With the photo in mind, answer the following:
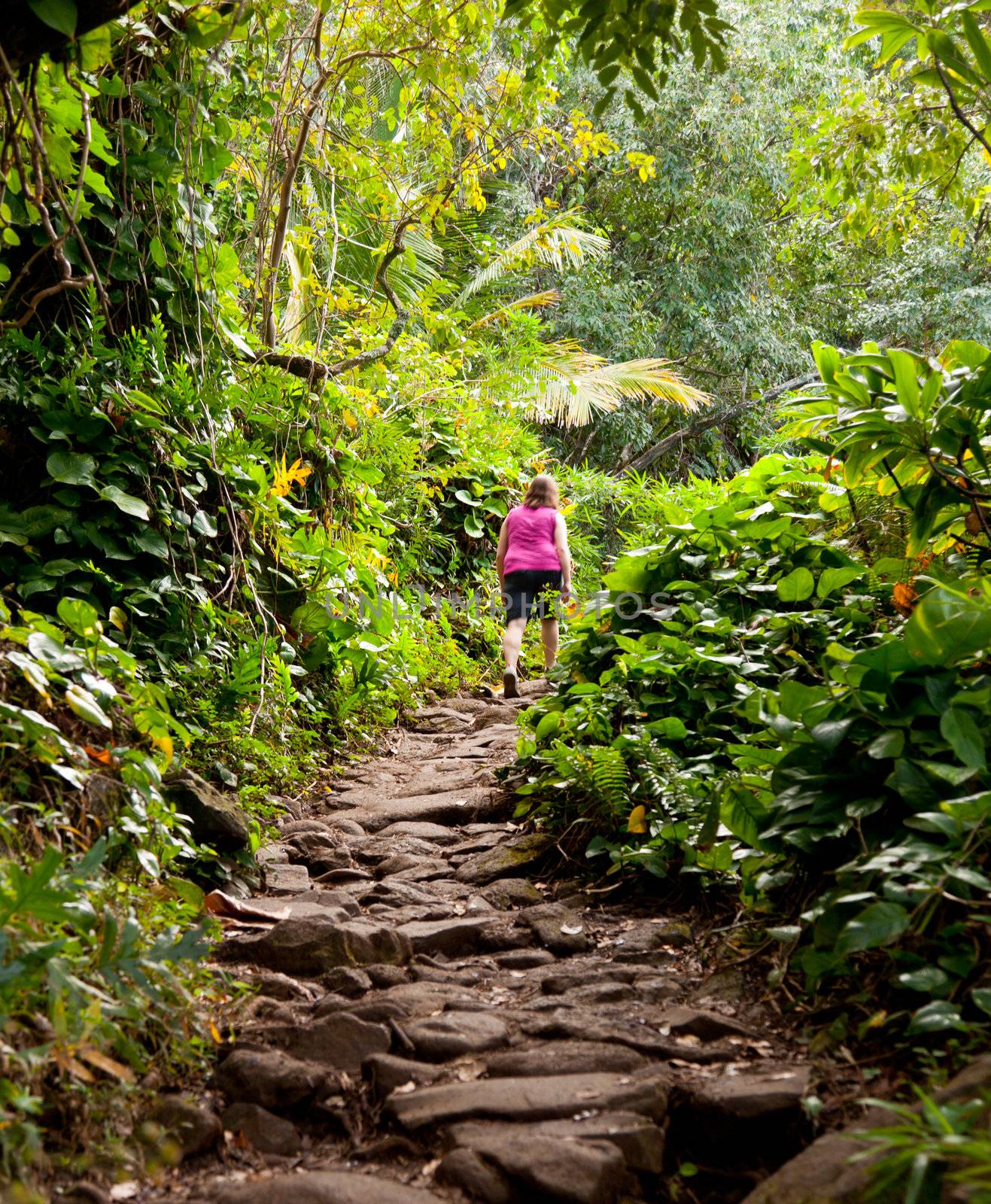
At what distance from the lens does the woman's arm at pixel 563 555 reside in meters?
8.19

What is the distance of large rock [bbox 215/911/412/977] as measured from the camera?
3100 millimetres

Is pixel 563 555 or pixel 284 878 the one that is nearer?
pixel 284 878

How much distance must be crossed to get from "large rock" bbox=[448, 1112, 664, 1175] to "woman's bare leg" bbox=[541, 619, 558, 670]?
231 inches

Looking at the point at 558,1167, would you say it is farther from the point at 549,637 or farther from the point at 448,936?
the point at 549,637

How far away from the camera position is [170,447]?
4992mm

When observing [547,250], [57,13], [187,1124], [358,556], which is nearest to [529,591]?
[358,556]

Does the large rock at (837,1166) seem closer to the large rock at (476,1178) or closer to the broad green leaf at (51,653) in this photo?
the large rock at (476,1178)

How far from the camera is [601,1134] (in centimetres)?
207

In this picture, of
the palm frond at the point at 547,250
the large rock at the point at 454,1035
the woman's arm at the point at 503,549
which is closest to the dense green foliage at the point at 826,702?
the large rock at the point at 454,1035

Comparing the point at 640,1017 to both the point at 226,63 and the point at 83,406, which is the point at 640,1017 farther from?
the point at 226,63

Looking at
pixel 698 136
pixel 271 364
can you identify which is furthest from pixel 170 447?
pixel 698 136

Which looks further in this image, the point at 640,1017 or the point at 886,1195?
the point at 640,1017

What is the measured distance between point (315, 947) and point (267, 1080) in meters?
0.79

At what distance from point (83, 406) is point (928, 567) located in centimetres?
350
